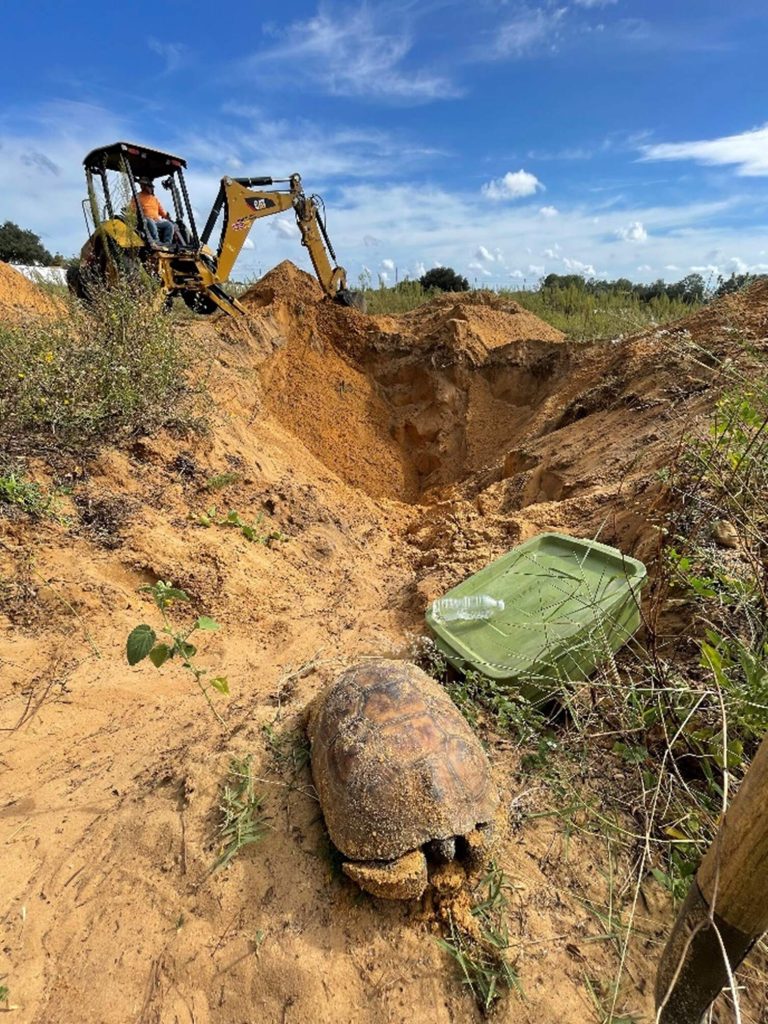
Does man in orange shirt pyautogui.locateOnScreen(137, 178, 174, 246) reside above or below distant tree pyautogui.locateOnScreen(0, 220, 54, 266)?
below

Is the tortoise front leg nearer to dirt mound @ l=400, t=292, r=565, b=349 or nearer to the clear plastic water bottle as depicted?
the clear plastic water bottle

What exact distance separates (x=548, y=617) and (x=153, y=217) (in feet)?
27.5

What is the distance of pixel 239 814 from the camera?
1999 millimetres

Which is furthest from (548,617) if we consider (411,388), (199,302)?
(199,302)

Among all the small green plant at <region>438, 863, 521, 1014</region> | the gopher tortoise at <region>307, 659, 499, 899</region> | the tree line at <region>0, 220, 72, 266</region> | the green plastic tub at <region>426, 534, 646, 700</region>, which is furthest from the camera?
the tree line at <region>0, 220, 72, 266</region>

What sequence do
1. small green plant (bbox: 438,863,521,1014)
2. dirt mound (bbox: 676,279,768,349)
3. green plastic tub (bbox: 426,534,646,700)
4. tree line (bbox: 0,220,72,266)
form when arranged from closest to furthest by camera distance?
small green plant (bbox: 438,863,521,1014) < green plastic tub (bbox: 426,534,646,700) < dirt mound (bbox: 676,279,768,349) < tree line (bbox: 0,220,72,266)

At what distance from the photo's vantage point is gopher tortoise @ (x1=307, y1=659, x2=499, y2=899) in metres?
1.71

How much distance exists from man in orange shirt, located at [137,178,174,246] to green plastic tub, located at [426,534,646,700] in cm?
725

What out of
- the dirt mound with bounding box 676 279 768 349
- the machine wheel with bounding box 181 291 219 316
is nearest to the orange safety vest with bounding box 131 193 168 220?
the machine wheel with bounding box 181 291 219 316

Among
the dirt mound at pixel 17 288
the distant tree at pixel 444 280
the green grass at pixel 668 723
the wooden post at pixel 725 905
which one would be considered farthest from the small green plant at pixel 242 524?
the distant tree at pixel 444 280

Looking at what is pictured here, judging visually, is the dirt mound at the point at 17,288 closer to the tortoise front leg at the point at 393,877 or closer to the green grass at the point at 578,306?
the green grass at the point at 578,306

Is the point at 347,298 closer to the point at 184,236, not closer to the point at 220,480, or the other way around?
the point at 184,236

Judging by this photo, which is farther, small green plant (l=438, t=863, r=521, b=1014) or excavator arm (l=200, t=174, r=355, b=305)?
excavator arm (l=200, t=174, r=355, b=305)

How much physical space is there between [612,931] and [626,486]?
10.1 feet
